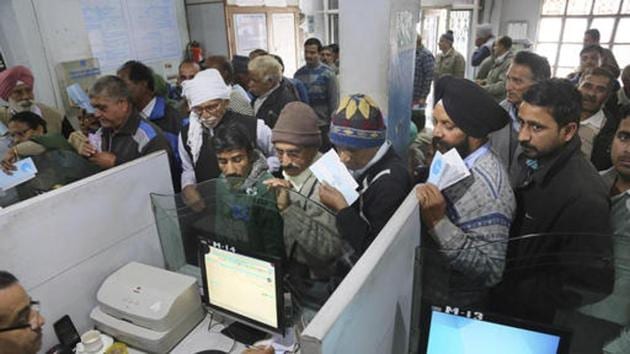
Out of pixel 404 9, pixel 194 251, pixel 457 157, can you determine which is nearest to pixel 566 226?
pixel 457 157

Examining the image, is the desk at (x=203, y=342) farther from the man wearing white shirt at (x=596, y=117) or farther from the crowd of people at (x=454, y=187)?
the man wearing white shirt at (x=596, y=117)

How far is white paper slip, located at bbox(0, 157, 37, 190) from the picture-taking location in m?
1.71

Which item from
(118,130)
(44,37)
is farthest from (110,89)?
(44,37)

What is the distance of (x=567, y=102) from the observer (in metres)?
1.44

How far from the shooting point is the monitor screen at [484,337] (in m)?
1.07

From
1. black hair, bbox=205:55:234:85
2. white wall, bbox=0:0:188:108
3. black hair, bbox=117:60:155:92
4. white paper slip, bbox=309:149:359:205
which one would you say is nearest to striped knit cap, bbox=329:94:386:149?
white paper slip, bbox=309:149:359:205

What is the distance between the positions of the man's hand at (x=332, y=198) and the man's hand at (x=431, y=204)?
0.88ft

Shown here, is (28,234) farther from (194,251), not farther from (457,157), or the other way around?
(457,157)

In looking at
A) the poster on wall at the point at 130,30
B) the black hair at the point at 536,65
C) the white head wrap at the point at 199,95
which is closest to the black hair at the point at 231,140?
the white head wrap at the point at 199,95

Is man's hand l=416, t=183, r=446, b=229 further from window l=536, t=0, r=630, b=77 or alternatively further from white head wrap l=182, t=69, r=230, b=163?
window l=536, t=0, r=630, b=77

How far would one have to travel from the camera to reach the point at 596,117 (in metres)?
2.36

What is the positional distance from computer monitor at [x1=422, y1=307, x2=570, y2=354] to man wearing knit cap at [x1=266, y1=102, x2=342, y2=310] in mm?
416

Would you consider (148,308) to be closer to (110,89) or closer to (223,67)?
(110,89)

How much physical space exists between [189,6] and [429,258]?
13.8 feet
